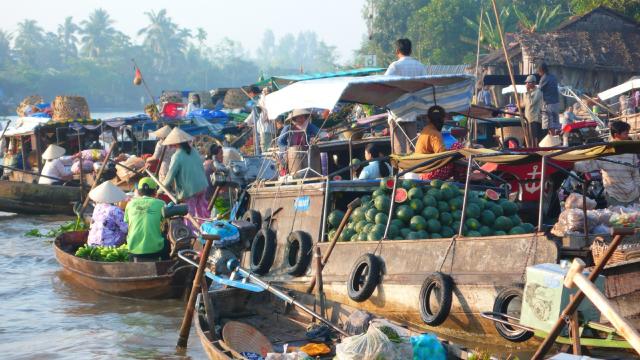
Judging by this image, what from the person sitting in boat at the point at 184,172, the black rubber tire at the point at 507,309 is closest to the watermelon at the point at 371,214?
the black rubber tire at the point at 507,309

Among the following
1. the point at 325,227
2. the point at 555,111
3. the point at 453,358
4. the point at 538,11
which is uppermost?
the point at 538,11

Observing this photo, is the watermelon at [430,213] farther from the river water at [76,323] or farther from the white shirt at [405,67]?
the river water at [76,323]

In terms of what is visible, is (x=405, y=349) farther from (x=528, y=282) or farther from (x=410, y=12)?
(x=410, y=12)

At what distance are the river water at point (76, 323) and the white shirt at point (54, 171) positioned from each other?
18.3 feet

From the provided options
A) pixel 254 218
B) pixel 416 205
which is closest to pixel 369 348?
pixel 416 205

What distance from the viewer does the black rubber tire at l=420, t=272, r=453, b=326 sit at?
7023mm

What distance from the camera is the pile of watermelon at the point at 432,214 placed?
7789 millimetres

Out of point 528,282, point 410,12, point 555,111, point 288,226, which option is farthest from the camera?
point 410,12

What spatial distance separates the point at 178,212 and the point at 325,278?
2.09 metres

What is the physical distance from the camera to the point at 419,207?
7918 mm

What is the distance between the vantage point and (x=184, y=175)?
11258 mm

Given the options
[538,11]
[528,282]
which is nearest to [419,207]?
[528,282]

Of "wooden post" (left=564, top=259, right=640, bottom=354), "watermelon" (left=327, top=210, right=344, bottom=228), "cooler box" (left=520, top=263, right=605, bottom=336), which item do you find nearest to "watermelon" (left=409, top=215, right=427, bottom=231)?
"watermelon" (left=327, top=210, right=344, bottom=228)

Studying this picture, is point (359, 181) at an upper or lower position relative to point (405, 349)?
upper
